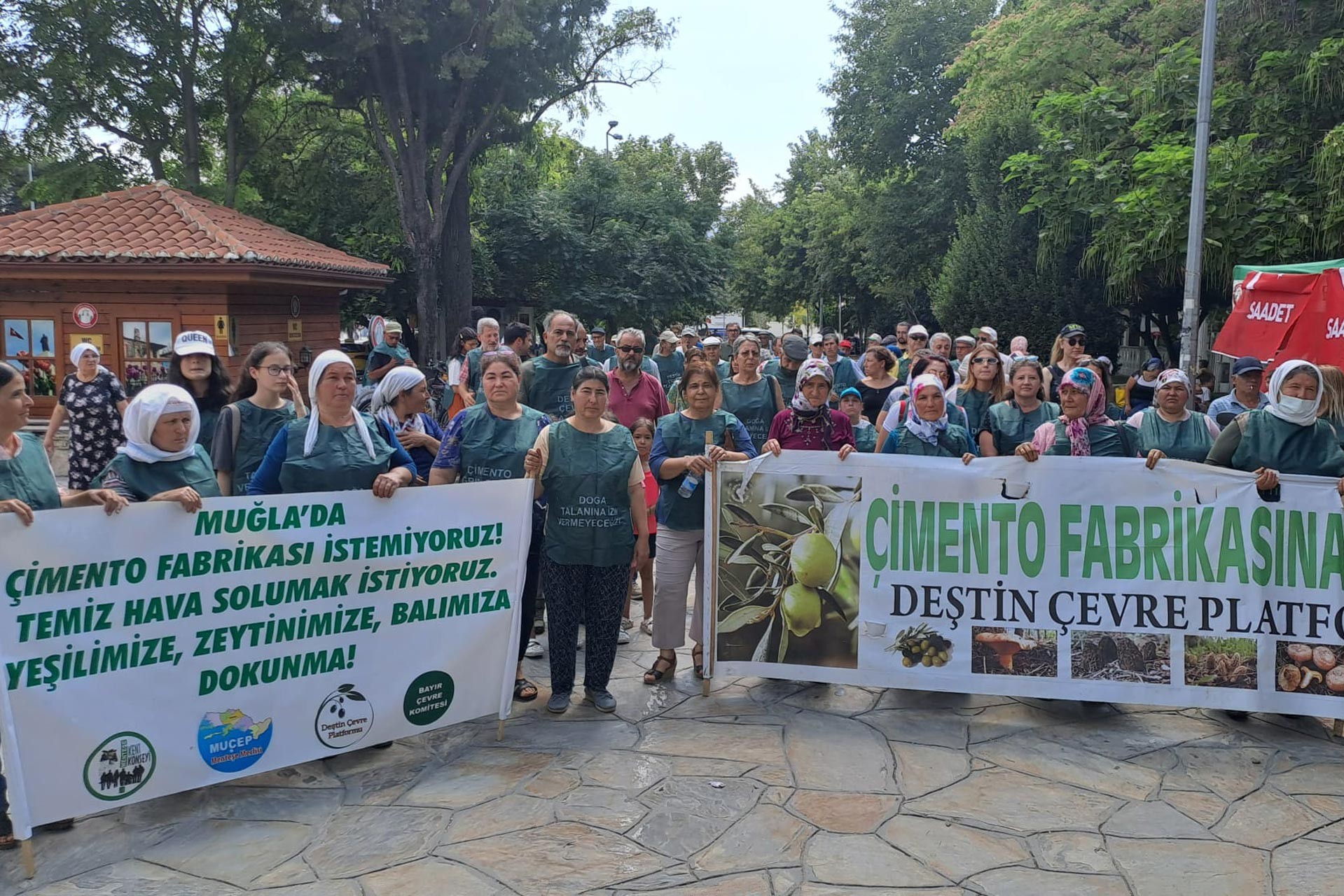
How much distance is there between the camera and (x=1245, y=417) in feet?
17.1

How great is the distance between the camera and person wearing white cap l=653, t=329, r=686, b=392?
34.4ft

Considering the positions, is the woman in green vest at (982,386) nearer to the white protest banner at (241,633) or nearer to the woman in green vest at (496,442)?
the woman in green vest at (496,442)

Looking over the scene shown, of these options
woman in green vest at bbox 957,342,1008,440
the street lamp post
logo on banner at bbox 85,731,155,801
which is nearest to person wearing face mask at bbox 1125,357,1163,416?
the street lamp post

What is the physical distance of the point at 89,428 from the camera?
7363 mm

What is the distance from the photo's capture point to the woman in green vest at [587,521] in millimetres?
5012

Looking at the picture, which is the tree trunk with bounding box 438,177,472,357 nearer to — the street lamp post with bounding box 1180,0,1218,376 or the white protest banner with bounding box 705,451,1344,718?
the street lamp post with bounding box 1180,0,1218,376

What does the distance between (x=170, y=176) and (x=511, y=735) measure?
27.3 meters

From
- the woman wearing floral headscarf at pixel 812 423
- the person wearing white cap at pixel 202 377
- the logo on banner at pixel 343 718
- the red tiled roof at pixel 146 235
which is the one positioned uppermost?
the red tiled roof at pixel 146 235

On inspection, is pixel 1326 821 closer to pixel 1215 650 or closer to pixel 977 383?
pixel 1215 650

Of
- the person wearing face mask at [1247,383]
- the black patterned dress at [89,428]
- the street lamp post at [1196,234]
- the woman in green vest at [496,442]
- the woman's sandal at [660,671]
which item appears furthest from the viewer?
the street lamp post at [1196,234]

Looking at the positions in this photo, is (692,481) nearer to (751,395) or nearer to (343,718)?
(751,395)

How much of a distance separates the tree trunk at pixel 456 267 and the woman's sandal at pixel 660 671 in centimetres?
1700

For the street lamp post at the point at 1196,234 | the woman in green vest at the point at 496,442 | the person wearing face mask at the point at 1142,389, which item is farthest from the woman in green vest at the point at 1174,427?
the street lamp post at the point at 1196,234

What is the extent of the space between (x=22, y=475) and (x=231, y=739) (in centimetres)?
130
